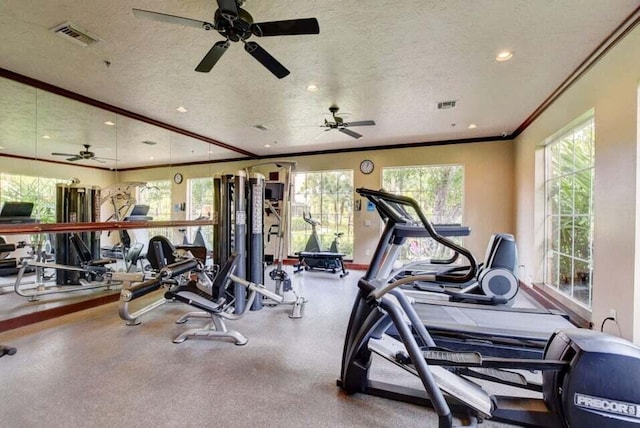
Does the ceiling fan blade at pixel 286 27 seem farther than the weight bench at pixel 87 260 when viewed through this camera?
No

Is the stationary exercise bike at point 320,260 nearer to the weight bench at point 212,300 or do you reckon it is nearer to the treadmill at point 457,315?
the treadmill at point 457,315

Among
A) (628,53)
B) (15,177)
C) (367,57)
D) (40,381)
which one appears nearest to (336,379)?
(40,381)

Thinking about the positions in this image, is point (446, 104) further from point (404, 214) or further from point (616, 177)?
point (404, 214)

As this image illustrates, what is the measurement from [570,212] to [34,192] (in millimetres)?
7225

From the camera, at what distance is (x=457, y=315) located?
10.1 feet

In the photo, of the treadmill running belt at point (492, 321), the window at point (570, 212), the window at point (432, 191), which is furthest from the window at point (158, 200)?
the window at point (570, 212)

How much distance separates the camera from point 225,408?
1.98m

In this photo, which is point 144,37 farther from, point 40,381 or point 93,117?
point 40,381

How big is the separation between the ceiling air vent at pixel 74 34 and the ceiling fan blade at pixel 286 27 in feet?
5.52

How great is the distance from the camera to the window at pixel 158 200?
17.0ft

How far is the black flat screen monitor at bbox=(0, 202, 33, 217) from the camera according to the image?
346 centimetres

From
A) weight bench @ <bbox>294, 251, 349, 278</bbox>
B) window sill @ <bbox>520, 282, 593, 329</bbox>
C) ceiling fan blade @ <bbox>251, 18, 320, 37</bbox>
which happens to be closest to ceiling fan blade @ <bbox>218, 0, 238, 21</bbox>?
ceiling fan blade @ <bbox>251, 18, 320, 37</bbox>

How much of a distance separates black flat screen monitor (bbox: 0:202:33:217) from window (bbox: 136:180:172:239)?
1477 mm

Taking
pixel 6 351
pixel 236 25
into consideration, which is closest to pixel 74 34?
pixel 236 25
